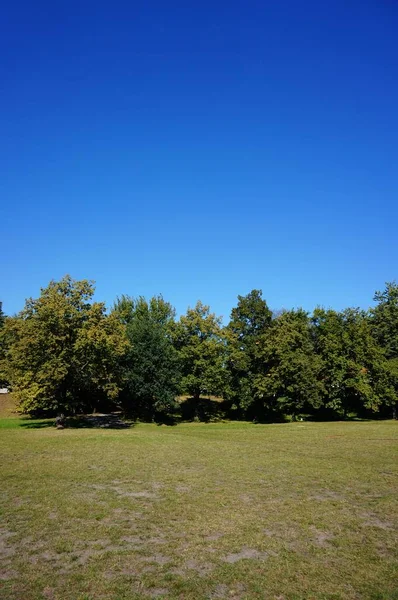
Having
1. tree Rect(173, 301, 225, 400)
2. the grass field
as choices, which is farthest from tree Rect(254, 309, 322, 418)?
the grass field

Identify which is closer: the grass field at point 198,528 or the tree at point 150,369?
the grass field at point 198,528

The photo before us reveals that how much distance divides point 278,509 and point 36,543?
7.05 metres

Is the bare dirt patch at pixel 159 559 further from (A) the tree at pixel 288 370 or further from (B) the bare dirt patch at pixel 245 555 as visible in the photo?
(A) the tree at pixel 288 370

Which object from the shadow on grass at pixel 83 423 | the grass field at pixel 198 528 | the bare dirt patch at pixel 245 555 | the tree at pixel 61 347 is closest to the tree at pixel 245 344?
the shadow on grass at pixel 83 423

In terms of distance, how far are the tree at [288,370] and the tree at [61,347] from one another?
72.2 ft

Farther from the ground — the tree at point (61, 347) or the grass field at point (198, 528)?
the tree at point (61, 347)

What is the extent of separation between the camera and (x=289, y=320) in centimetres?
5944

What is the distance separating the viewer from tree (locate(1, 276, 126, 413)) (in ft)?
118

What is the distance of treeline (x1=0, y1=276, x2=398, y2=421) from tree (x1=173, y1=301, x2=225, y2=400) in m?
0.14

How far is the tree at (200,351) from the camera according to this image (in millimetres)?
55219

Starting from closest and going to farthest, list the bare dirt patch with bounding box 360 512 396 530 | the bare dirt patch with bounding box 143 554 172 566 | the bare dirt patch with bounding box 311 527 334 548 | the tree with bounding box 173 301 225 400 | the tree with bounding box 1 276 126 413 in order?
the bare dirt patch with bounding box 143 554 172 566 < the bare dirt patch with bounding box 311 527 334 548 < the bare dirt patch with bounding box 360 512 396 530 < the tree with bounding box 1 276 126 413 < the tree with bounding box 173 301 225 400

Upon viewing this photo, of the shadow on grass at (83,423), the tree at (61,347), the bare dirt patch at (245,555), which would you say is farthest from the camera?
the shadow on grass at (83,423)

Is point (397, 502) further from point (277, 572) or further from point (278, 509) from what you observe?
point (277, 572)

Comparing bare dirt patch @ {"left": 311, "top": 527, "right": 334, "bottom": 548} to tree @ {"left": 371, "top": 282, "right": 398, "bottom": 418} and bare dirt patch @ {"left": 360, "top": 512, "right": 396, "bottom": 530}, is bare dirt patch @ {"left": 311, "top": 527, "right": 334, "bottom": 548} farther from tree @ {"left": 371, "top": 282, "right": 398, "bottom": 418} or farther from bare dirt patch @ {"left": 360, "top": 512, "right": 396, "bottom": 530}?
tree @ {"left": 371, "top": 282, "right": 398, "bottom": 418}
